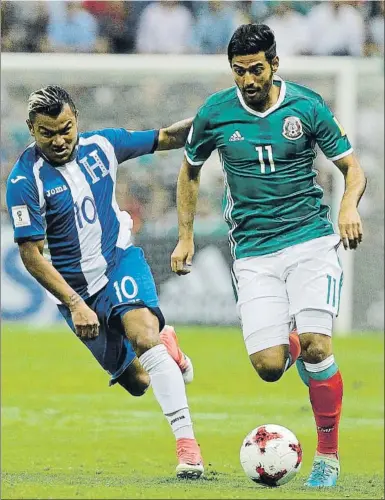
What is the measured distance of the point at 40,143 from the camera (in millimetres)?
6512

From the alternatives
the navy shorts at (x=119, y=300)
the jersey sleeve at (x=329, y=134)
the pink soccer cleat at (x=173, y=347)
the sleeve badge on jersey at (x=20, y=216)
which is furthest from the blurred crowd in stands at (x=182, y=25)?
the sleeve badge on jersey at (x=20, y=216)

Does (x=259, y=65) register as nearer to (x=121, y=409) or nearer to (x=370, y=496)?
A: (x=370, y=496)

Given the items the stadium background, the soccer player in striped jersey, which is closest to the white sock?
the soccer player in striped jersey

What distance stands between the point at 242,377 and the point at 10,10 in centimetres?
641

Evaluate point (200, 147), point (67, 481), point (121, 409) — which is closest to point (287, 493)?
point (67, 481)

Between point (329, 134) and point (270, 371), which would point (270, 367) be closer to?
point (270, 371)

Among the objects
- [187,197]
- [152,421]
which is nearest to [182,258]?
[187,197]

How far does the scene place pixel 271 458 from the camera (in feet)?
21.1

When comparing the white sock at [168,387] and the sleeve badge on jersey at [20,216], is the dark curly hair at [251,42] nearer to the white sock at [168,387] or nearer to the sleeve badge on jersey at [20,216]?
the sleeve badge on jersey at [20,216]

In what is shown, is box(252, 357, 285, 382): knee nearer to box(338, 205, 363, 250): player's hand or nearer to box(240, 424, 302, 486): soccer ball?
box(240, 424, 302, 486): soccer ball

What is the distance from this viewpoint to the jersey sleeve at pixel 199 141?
6522 millimetres

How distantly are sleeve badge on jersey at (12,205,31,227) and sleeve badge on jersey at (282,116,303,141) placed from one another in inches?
54.9

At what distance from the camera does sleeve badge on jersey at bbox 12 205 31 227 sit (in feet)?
21.5

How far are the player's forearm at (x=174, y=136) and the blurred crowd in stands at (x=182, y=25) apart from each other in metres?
10.0
